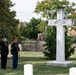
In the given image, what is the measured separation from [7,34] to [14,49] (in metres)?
10.00

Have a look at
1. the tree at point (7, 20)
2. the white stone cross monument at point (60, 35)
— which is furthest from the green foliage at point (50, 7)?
the white stone cross monument at point (60, 35)

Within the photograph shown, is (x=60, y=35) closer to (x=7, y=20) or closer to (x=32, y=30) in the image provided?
(x=7, y=20)

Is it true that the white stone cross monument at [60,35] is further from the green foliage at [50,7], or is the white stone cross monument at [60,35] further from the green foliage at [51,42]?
the green foliage at [50,7]

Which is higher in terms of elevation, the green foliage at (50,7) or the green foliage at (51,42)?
the green foliage at (50,7)

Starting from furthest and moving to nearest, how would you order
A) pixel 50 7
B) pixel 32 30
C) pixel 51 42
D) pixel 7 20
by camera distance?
pixel 32 30, pixel 50 7, pixel 7 20, pixel 51 42

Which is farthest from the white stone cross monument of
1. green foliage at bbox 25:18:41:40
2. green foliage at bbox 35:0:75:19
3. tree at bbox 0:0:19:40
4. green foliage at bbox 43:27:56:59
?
green foliage at bbox 25:18:41:40

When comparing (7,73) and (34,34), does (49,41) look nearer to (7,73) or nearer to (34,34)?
(7,73)

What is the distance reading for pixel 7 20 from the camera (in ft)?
89.0

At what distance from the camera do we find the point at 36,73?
1478 centimetres

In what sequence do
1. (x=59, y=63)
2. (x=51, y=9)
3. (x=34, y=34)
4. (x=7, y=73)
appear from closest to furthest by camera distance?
(x=7, y=73), (x=59, y=63), (x=51, y=9), (x=34, y=34)

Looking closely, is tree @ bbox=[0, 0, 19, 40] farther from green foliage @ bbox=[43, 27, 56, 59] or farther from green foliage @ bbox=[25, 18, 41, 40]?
green foliage @ bbox=[25, 18, 41, 40]

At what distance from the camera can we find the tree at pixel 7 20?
86.4ft

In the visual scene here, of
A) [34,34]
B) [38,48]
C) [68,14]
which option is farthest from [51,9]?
[34,34]

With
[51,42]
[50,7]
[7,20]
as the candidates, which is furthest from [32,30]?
[51,42]
